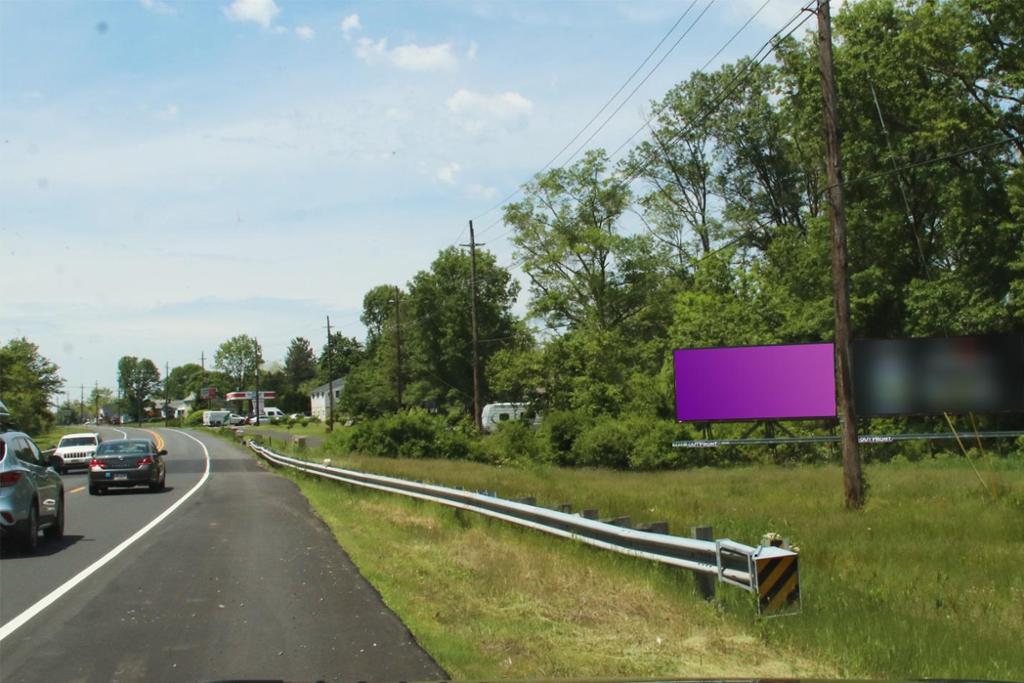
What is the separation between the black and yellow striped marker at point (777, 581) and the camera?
7.44 m

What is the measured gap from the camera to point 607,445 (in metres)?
46.1

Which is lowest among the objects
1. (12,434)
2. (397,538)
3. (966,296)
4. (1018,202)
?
(397,538)

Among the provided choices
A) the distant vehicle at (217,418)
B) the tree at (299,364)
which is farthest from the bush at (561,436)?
the tree at (299,364)

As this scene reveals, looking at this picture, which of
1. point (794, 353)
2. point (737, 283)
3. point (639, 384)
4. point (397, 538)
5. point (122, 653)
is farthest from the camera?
point (737, 283)

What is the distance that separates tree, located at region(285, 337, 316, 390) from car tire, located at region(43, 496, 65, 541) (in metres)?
169

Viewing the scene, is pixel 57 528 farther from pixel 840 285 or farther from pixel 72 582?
pixel 840 285

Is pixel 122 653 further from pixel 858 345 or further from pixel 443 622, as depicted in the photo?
pixel 858 345

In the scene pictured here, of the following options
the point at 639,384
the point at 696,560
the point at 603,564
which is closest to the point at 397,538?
the point at 603,564

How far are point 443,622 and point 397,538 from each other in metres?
6.55

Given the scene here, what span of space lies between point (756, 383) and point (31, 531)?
104ft

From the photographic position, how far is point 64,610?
9.17 meters

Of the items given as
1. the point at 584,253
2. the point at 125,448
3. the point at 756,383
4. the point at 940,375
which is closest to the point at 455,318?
the point at 584,253

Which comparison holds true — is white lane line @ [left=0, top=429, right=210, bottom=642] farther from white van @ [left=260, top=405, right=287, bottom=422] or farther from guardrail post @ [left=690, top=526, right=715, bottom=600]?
white van @ [left=260, top=405, right=287, bottom=422]

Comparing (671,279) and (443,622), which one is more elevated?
(671,279)
